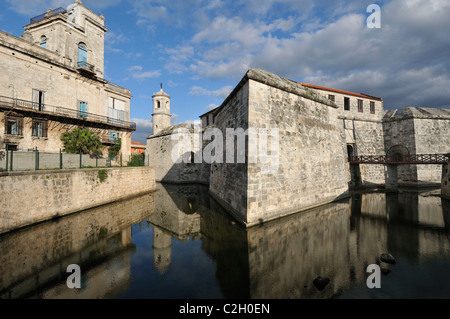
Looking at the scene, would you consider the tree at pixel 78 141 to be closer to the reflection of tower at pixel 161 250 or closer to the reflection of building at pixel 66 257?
the reflection of building at pixel 66 257

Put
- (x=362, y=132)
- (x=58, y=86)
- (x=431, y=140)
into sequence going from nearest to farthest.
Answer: (x=58, y=86), (x=431, y=140), (x=362, y=132)

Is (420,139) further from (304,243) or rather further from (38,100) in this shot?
(38,100)

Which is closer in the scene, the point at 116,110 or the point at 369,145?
the point at 369,145

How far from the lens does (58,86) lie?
16.1 metres

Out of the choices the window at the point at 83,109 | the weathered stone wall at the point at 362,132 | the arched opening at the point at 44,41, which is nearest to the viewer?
the arched opening at the point at 44,41

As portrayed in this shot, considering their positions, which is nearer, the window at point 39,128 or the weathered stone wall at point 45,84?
the weathered stone wall at point 45,84

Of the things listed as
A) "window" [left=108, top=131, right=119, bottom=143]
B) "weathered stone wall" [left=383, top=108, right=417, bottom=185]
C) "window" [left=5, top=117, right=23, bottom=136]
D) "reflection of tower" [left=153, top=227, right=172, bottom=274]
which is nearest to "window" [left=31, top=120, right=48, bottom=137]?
"window" [left=5, top=117, right=23, bottom=136]

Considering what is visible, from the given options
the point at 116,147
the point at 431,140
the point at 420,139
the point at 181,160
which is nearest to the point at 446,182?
the point at 420,139

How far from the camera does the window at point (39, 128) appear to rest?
14.2 meters

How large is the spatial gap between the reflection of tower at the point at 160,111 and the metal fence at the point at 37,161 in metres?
14.9

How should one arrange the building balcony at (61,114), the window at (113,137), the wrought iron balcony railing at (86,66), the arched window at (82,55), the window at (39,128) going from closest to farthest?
1. the building balcony at (61,114)
2. the window at (39,128)
3. the wrought iron balcony railing at (86,66)
4. the arched window at (82,55)
5. the window at (113,137)

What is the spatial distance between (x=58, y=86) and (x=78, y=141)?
5.47 meters

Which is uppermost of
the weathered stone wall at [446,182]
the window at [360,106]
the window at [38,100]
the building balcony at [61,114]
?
the window at [360,106]

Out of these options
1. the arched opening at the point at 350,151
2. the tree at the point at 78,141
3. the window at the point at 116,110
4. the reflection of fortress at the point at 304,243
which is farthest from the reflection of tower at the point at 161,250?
the arched opening at the point at 350,151
